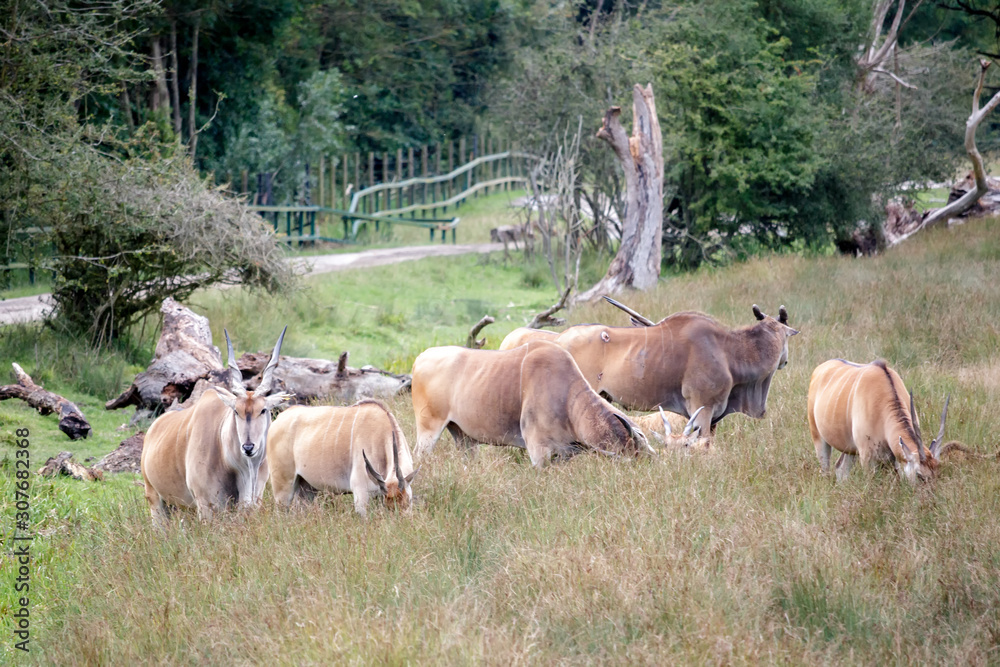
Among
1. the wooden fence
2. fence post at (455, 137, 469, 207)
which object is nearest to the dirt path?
the wooden fence

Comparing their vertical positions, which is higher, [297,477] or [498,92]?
[498,92]

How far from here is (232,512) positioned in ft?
21.5

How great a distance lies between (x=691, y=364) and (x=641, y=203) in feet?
29.2

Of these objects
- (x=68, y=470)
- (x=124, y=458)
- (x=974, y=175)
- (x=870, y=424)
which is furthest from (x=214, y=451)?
(x=974, y=175)

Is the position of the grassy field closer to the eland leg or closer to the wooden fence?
the eland leg

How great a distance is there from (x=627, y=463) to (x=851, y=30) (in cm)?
1638

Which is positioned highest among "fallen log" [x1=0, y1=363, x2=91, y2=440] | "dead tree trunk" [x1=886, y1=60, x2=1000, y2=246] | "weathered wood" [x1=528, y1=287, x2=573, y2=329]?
A: "dead tree trunk" [x1=886, y1=60, x2=1000, y2=246]

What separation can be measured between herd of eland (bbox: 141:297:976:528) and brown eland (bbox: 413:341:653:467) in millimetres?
10

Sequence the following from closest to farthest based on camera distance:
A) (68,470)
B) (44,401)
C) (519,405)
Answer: (519,405), (68,470), (44,401)

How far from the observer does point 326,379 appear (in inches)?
436

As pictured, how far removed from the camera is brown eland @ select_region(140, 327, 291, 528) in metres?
6.17

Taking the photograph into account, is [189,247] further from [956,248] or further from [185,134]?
[185,134]

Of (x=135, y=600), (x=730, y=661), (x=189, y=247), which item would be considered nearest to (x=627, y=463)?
(x=730, y=661)

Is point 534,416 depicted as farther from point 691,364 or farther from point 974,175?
point 974,175
